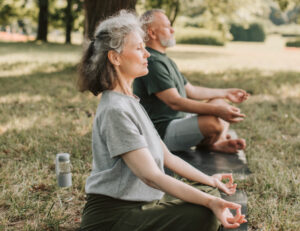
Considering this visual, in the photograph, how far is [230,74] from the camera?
9969mm

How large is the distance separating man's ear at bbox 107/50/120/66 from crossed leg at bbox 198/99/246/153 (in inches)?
68.6

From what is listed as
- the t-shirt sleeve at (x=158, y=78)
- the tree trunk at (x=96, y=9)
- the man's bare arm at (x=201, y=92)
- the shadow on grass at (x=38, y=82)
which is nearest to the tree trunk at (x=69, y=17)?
the shadow on grass at (x=38, y=82)

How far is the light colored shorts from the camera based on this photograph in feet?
11.9

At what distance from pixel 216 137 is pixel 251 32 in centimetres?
4001

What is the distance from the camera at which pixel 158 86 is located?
3.49m

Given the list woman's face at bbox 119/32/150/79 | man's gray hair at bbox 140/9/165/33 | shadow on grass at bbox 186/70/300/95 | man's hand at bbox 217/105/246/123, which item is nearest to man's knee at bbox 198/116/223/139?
man's hand at bbox 217/105/246/123

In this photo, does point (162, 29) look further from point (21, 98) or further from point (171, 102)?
point (21, 98)

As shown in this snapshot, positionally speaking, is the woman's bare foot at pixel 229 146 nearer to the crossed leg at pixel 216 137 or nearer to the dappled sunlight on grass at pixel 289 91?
the crossed leg at pixel 216 137

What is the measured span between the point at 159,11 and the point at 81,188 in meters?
1.84

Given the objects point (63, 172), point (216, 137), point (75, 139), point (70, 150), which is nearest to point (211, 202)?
point (63, 172)

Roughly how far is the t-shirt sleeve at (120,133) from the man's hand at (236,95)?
2124mm

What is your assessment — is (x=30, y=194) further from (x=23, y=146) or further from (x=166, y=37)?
(x=166, y=37)

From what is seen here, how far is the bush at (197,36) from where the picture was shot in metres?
30.0

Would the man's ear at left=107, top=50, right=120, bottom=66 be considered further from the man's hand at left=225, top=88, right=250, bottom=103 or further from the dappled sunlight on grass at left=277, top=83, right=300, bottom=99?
the dappled sunlight on grass at left=277, top=83, right=300, bottom=99
